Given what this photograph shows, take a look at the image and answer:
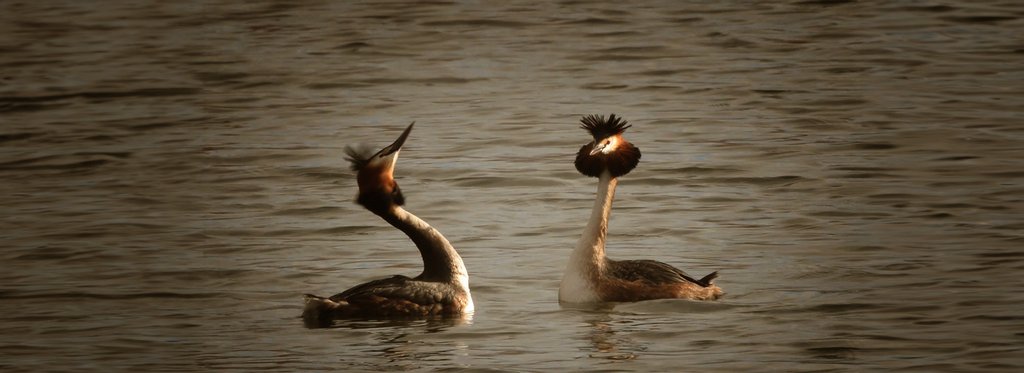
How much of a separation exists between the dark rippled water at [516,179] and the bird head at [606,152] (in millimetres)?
1041

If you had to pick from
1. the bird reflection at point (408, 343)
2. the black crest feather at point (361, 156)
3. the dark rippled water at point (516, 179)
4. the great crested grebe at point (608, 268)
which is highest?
the black crest feather at point (361, 156)

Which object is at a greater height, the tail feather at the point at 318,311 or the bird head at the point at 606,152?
the bird head at the point at 606,152

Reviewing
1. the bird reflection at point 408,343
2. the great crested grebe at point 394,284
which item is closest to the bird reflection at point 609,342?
the bird reflection at point 408,343

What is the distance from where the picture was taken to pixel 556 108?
1014 inches

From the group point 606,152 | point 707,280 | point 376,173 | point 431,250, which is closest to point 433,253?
point 431,250

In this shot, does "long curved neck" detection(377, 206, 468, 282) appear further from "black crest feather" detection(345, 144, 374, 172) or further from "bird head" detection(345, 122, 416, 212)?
"black crest feather" detection(345, 144, 374, 172)

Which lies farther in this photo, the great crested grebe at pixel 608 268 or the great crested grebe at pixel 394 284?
the great crested grebe at pixel 608 268

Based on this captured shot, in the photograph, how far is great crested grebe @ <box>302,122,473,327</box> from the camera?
13.1 meters

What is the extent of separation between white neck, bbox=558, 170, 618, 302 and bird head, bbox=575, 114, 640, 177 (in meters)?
0.08

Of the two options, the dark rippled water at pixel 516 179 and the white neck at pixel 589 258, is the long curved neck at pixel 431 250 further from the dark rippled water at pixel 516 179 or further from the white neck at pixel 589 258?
the white neck at pixel 589 258

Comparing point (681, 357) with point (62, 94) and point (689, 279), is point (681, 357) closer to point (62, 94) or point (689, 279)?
point (689, 279)

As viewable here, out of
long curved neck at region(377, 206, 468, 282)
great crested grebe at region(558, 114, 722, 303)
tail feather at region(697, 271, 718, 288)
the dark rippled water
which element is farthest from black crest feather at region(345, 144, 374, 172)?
tail feather at region(697, 271, 718, 288)

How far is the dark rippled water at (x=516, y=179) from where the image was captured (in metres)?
12.6

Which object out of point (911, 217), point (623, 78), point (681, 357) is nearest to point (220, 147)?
point (623, 78)
